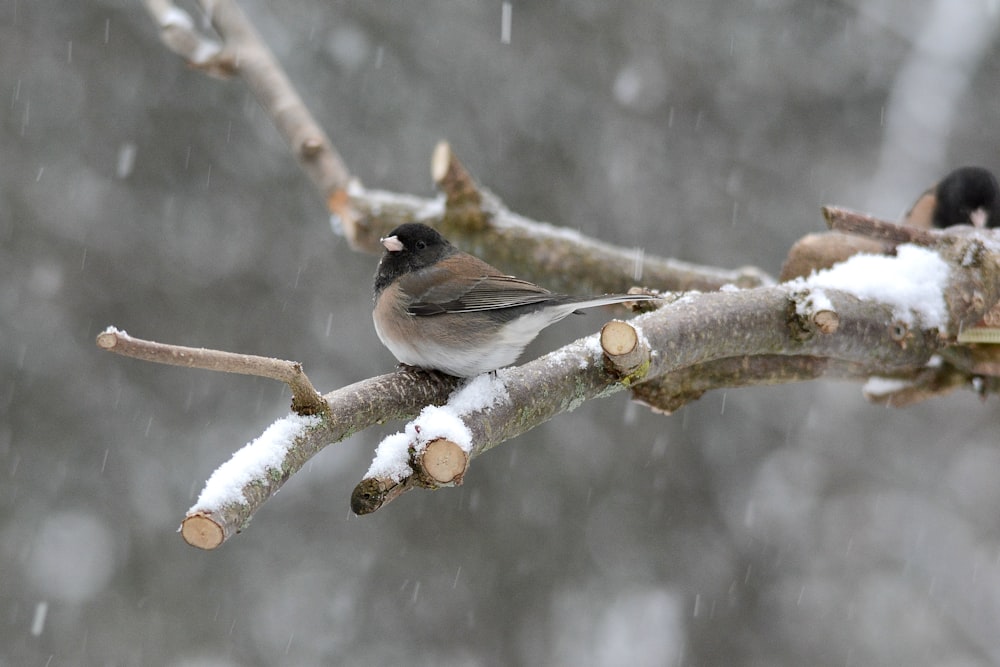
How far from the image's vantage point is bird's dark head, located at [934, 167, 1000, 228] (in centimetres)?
367

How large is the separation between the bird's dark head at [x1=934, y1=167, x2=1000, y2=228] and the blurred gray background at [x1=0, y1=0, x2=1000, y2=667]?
2.38m

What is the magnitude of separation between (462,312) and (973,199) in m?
2.73

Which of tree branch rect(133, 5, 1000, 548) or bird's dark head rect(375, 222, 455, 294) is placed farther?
bird's dark head rect(375, 222, 455, 294)

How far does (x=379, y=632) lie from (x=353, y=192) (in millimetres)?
2885

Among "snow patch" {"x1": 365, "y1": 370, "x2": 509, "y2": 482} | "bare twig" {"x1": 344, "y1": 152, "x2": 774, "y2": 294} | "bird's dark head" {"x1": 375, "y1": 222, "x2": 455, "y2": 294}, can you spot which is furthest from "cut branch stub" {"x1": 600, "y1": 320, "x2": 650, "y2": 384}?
"bare twig" {"x1": 344, "y1": 152, "x2": 774, "y2": 294}

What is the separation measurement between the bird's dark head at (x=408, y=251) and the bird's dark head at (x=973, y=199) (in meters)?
2.51

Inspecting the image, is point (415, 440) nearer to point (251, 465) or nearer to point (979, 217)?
point (251, 465)

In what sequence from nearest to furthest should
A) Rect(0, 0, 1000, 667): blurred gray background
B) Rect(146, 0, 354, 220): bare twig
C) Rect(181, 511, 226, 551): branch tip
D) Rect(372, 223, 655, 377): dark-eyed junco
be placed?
Rect(181, 511, 226, 551): branch tip < Rect(372, 223, 655, 377): dark-eyed junco < Rect(146, 0, 354, 220): bare twig < Rect(0, 0, 1000, 667): blurred gray background

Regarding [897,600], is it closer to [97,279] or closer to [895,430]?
[895,430]

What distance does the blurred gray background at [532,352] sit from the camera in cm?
501

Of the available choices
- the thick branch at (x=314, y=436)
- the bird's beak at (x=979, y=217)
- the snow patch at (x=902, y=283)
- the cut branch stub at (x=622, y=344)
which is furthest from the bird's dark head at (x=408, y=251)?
the bird's beak at (x=979, y=217)

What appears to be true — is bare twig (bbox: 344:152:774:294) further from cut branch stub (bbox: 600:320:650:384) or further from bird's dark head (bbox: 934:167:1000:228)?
cut branch stub (bbox: 600:320:650:384)

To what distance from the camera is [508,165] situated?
231 inches

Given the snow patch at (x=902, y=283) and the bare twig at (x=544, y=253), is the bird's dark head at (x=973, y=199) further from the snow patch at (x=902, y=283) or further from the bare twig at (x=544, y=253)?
the snow patch at (x=902, y=283)
